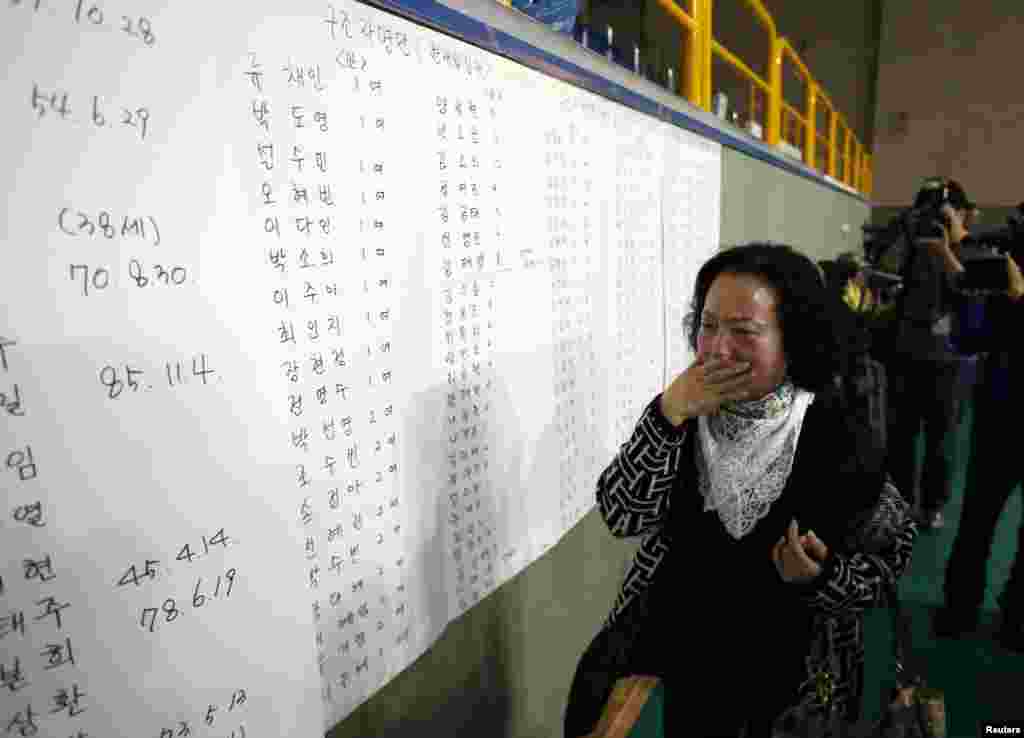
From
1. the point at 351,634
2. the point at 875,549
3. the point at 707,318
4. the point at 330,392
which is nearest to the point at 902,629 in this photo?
the point at 875,549

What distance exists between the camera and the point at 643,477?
2.89 ft

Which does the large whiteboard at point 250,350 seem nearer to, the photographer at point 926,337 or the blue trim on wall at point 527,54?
the blue trim on wall at point 527,54

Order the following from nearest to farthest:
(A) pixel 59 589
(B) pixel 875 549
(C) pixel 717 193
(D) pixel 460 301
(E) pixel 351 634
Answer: (A) pixel 59 589 → (E) pixel 351 634 → (D) pixel 460 301 → (B) pixel 875 549 → (C) pixel 717 193

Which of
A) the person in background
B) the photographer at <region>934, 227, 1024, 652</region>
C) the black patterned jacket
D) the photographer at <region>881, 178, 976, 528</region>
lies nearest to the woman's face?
the person in background

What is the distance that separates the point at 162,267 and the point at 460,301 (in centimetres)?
38

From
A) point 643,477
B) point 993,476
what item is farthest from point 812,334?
point 993,476

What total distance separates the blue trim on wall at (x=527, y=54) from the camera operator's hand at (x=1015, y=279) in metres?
0.85

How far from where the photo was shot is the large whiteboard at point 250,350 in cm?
38

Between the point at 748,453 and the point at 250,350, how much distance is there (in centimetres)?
73

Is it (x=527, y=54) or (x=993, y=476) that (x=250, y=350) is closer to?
(x=527, y=54)

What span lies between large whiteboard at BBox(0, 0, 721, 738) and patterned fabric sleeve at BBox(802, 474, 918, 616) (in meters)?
0.49

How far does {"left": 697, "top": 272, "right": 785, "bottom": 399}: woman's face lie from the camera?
861mm

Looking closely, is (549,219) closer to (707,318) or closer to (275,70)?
(707,318)

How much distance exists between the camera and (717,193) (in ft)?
5.54
